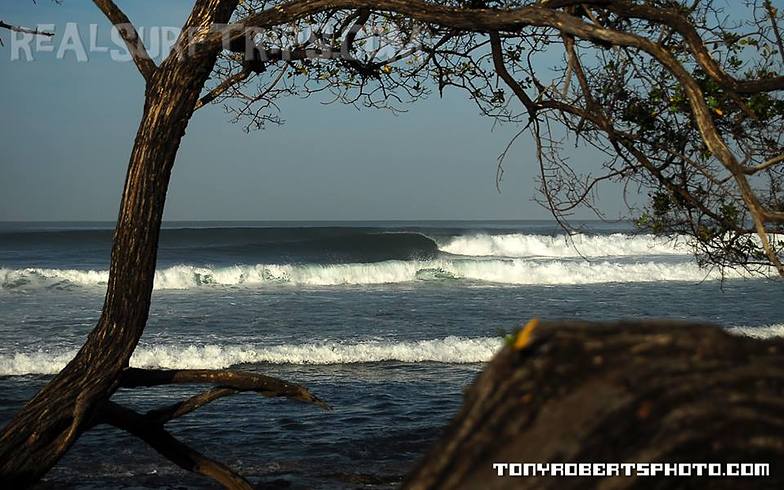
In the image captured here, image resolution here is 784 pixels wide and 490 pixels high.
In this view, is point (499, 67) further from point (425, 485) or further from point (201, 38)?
point (425, 485)

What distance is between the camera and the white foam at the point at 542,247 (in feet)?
156

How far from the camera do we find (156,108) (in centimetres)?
469

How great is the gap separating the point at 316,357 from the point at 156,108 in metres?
11.0

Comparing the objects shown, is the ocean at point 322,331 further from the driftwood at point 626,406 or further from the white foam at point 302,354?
the driftwood at point 626,406

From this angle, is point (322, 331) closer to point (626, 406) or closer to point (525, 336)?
point (525, 336)

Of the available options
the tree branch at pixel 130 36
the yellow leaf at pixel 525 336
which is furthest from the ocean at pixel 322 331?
the yellow leaf at pixel 525 336

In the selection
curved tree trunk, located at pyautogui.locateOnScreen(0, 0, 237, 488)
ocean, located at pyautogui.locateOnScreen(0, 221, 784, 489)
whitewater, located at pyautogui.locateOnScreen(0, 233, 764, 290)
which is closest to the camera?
curved tree trunk, located at pyautogui.locateOnScreen(0, 0, 237, 488)

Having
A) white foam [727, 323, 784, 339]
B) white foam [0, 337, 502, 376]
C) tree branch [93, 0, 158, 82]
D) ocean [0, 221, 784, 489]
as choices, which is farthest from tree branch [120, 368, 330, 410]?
white foam [727, 323, 784, 339]

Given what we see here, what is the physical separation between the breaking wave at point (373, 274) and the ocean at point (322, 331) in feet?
0.28

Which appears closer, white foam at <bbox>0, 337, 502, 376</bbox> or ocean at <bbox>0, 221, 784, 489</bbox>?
ocean at <bbox>0, 221, 784, 489</bbox>

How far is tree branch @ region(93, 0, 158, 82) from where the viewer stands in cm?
493

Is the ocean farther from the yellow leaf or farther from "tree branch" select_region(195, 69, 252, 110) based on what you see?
the yellow leaf

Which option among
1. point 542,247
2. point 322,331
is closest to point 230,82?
point 322,331

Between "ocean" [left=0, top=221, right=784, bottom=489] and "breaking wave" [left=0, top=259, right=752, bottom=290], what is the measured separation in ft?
0.28
